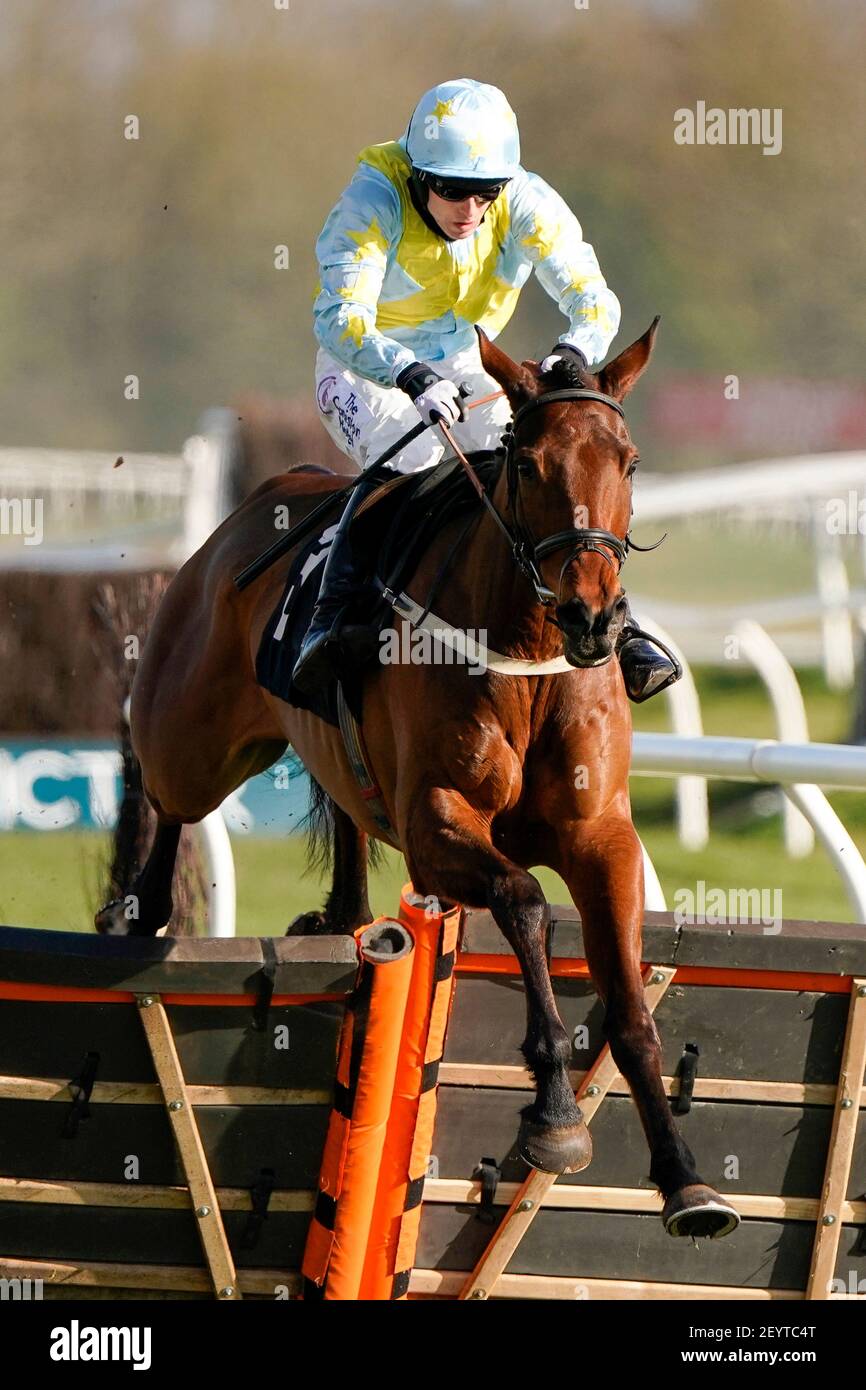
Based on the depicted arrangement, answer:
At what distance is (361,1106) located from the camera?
3.39 meters

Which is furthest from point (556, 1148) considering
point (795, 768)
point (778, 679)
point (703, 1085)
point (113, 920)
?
point (778, 679)

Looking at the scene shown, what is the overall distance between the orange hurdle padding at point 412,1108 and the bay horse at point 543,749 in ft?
0.51

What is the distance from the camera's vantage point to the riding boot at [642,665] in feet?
13.2

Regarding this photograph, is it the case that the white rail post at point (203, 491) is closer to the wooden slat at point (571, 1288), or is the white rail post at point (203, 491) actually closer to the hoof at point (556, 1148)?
the wooden slat at point (571, 1288)

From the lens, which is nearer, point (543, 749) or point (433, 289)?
point (543, 749)

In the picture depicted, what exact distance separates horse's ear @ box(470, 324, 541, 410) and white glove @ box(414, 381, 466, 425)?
0.83 ft

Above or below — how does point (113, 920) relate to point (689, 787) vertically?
below

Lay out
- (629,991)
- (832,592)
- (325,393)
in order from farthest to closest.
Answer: (832,592)
(325,393)
(629,991)

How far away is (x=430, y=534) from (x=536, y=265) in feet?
2.99

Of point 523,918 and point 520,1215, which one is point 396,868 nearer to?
point 520,1215

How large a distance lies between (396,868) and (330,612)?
314 cm

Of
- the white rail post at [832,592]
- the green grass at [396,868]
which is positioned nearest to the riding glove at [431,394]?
the green grass at [396,868]

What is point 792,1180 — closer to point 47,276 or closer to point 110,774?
point 110,774

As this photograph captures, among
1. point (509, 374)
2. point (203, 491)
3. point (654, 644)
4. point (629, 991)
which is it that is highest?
point (203, 491)
